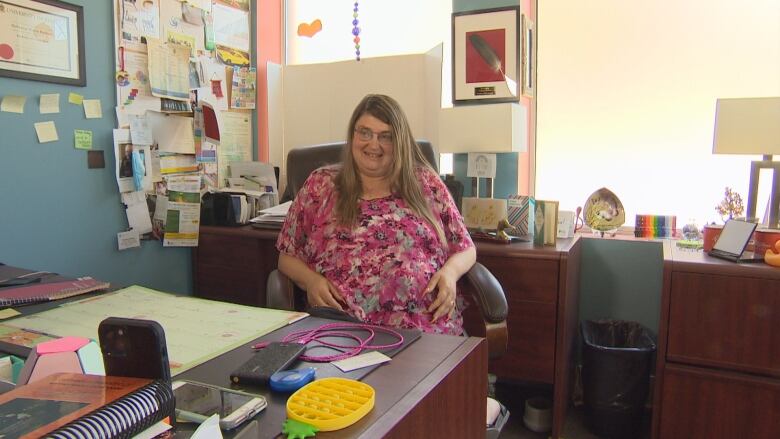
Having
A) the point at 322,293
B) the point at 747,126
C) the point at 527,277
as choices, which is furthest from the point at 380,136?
the point at 747,126

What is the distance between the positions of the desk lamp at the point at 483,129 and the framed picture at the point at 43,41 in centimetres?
140

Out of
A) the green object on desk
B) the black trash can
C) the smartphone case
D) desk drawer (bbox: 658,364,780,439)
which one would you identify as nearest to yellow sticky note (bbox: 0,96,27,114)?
the smartphone case

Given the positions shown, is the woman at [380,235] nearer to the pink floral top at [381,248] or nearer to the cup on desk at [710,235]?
the pink floral top at [381,248]

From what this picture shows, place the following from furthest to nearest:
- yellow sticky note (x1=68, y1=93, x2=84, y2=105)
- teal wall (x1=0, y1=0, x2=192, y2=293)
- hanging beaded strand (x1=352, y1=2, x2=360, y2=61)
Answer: hanging beaded strand (x1=352, y1=2, x2=360, y2=61)
yellow sticky note (x1=68, y1=93, x2=84, y2=105)
teal wall (x1=0, y1=0, x2=192, y2=293)

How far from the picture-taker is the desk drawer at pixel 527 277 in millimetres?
2008

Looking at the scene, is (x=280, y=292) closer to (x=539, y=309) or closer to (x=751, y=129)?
(x=539, y=309)

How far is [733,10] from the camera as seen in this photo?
7.32 ft

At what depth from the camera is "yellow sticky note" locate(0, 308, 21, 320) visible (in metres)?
1.08

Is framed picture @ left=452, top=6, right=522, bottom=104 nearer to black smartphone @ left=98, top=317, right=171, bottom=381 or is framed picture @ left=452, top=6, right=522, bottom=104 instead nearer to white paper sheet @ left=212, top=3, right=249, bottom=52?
white paper sheet @ left=212, top=3, right=249, bottom=52

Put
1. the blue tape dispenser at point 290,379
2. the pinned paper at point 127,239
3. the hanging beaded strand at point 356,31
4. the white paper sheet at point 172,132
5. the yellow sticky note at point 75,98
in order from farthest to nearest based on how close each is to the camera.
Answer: the hanging beaded strand at point 356,31 → the white paper sheet at point 172,132 → the pinned paper at point 127,239 → the yellow sticky note at point 75,98 → the blue tape dispenser at point 290,379

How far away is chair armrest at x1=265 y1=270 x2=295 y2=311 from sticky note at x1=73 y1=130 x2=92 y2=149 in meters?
1.02

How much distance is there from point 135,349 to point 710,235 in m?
1.95

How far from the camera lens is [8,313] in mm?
1100

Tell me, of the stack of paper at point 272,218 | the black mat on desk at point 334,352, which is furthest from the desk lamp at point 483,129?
the black mat on desk at point 334,352
